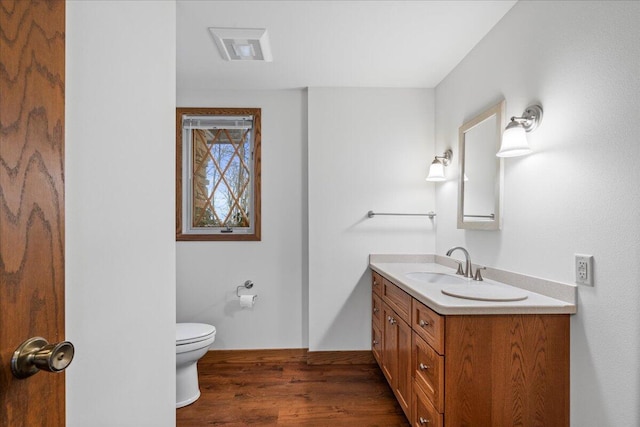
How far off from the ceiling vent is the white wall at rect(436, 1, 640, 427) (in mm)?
1379

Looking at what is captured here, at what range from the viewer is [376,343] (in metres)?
2.82

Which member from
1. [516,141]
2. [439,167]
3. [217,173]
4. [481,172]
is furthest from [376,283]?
[217,173]

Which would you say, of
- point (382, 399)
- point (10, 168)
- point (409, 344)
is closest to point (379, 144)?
point (409, 344)

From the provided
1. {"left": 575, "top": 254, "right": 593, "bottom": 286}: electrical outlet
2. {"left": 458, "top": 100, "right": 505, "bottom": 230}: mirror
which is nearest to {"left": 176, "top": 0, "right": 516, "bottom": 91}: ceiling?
{"left": 458, "top": 100, "right": 505, "bottom": 230}: mirror

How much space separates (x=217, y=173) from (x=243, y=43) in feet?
3.94

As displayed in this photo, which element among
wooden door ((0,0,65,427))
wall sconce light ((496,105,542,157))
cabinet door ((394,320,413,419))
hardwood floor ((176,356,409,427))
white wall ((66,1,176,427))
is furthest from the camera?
hardwood floor ((176,356,409,427))

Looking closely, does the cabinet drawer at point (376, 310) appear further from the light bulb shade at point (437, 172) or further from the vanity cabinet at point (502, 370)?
the vanity cabinet at point (502, 370)

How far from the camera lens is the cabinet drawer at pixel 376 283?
2723mm

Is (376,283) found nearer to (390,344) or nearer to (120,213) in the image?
(390,344)

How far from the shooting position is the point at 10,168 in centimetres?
54

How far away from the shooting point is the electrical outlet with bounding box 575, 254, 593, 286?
1.39 meters

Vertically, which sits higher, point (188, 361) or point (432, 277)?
point (432, 277)

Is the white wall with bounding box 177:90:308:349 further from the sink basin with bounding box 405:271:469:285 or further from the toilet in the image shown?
the sink basin with bounding box 405:271:469:285

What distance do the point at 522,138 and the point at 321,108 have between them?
5.60 feet
